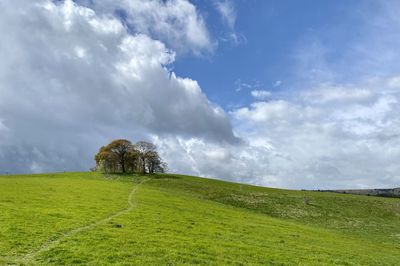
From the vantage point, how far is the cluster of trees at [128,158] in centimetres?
11019

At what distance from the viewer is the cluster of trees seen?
110188mm


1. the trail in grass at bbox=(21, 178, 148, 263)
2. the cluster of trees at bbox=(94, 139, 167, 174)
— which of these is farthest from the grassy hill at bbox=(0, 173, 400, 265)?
the cluster of trees at bbox=(94, 139, 167, 174)

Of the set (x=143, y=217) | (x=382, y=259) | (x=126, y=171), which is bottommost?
(x=382, y=259)

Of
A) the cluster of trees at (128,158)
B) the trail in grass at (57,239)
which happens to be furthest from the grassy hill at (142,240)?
the cluster of trees at (128,158)

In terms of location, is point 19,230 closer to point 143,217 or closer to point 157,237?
point 157,237

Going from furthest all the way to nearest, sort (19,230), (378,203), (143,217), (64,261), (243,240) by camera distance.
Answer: (378,203) → (143,217) → (243,240) → (19,230) → (64,261)

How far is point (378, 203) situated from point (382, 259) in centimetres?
6032

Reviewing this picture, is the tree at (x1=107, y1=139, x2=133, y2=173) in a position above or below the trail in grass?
above

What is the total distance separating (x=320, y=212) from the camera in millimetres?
70750

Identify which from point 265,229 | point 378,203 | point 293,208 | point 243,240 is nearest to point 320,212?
point 293,208

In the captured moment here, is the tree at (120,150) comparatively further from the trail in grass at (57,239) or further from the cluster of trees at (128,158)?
the trail in grass at (57,239)

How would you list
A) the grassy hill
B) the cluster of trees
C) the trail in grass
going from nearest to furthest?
the trail in grass < the grassy hill < the cluster of trees

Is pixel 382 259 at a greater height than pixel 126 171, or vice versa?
pixel 126 171

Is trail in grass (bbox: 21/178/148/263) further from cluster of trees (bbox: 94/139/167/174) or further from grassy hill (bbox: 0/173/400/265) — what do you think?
cluster of trees (bbox: 94/139/167/174)
